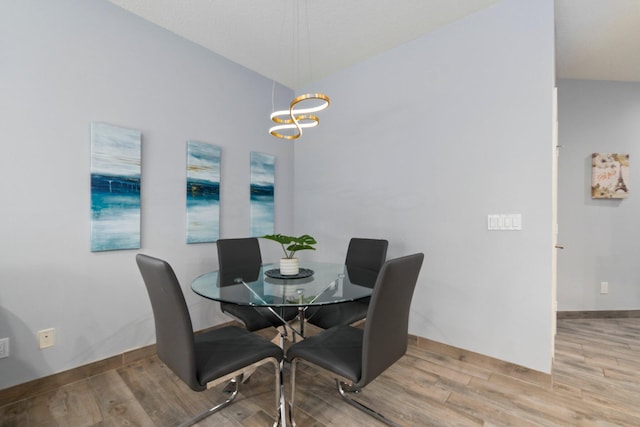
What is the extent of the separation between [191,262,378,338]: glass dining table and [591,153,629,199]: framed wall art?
10.1ft

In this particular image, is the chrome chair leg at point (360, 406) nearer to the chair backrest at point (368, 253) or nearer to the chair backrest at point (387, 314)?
the chair backrest at point (387, 314)

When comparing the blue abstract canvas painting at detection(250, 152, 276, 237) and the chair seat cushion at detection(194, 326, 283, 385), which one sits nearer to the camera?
the chair seat cushion at detection(194, 326, 283, 385)

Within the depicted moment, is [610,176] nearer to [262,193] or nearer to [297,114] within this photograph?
[297,114]

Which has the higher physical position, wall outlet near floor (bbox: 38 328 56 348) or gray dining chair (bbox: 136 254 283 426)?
gray dining chair (bbox: 136 254 283 426)

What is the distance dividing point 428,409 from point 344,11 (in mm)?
2831

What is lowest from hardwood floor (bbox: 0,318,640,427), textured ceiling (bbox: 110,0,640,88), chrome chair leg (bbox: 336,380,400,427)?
hardwood floor (bbox: 0,318,640,427)

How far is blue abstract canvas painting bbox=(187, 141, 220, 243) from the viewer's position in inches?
104

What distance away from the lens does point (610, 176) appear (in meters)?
3.35

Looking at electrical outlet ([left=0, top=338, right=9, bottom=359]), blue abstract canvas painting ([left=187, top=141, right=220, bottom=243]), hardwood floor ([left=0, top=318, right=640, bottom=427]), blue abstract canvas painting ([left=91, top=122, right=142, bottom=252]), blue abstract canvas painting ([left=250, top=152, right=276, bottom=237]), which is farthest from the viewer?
blue abstract canvas painting ([left=250, top=152, right=276, bottom=237])

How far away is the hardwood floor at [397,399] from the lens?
1621 mm

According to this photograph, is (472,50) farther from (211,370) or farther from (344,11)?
(211,370)

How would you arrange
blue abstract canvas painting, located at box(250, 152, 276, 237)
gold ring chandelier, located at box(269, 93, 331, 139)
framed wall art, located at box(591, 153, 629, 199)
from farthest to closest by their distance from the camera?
framed wall art, located at box(591, 153, 629, 199) → blue abstract canvas painting, located at box(250, 152, 276, 237) → gold ring chandelier, located at box(269, 93, 331, 139)

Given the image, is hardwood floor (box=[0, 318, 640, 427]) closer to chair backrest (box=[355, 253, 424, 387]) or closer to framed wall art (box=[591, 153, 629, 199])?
chair backrest (box=[355, 253, 424, 387])

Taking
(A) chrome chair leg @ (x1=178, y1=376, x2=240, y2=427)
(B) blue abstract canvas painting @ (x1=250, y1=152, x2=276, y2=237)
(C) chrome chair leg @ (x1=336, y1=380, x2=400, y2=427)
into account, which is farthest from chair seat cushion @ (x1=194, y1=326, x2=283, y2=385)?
(B) blue abstract canvas painting @ (x1=250, y1=152, x2=276, y2=237)
